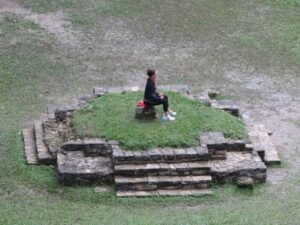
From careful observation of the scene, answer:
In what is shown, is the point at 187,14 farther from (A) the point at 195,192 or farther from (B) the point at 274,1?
(A) the point at 195,192

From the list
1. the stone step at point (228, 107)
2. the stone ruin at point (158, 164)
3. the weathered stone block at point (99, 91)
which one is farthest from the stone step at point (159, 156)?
the weathered stone block at point (99, 91)

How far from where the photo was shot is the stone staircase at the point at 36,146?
1232cm

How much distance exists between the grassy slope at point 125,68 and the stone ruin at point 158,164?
226 millimetres

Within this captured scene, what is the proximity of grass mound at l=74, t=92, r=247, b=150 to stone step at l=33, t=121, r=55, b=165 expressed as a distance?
2.04 feet

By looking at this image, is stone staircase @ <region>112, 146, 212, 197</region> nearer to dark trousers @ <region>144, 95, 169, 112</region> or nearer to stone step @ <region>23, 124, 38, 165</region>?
dark trousers @ <region>144, 95, 169, 112</region>

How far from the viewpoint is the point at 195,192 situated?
38.0 ft

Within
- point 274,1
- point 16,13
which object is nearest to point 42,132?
point 16,13

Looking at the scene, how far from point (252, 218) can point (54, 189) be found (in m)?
3.14

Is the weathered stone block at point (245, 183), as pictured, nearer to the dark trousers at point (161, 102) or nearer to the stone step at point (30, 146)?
the dark trousers at point (161, 102)

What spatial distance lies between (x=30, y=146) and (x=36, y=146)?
16 cm

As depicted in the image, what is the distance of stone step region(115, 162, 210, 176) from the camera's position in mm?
11648

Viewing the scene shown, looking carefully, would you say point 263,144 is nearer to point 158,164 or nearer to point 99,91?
point 158,164

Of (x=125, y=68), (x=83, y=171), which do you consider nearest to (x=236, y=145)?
(x=83, y=171)

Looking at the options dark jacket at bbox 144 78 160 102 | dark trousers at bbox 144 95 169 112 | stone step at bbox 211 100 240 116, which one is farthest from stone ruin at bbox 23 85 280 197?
stone step at bbox 211 100 240 116
